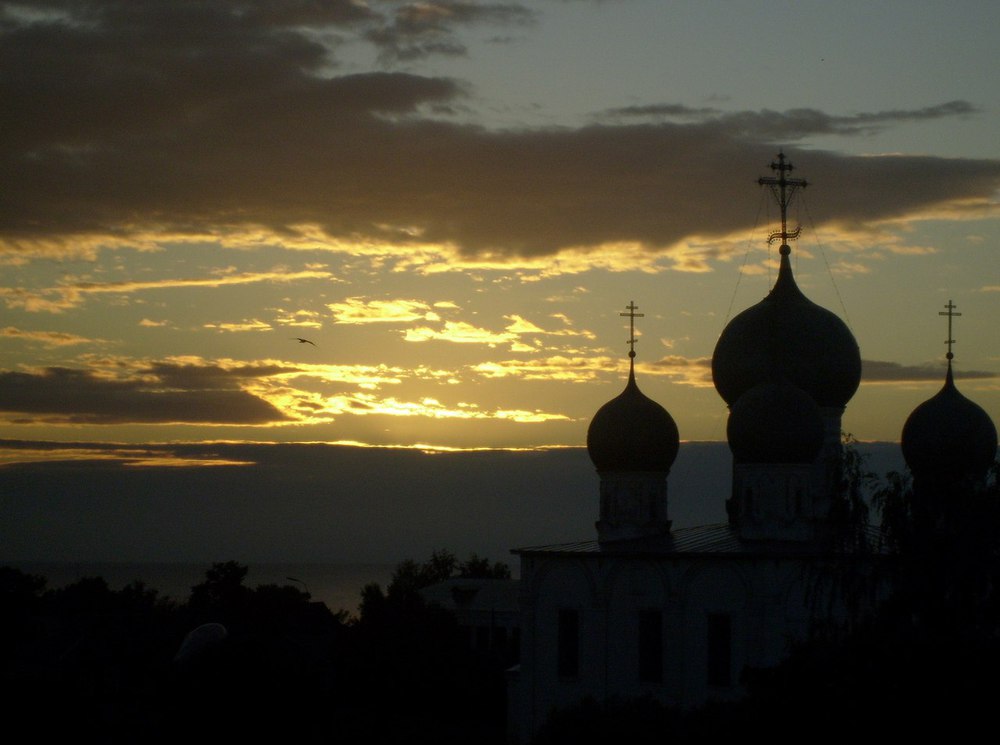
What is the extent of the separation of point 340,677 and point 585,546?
14.9 meters

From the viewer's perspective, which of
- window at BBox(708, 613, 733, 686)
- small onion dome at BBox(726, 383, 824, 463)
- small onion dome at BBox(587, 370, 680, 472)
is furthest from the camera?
small onion dome at BBox(587, 370, 680, 472)

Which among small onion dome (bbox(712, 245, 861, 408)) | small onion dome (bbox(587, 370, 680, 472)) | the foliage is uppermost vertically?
small onion dome (bbox(712, 245, 861, 408))

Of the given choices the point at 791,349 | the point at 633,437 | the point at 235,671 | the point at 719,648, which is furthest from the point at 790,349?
the point at 235,671

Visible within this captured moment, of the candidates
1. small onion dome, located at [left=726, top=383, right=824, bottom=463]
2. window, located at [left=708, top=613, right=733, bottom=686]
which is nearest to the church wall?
window, located at [left=708, top=613, right=733, bottom=686]

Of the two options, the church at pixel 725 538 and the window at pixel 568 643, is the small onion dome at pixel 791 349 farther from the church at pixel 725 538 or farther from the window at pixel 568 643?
the window at pixel 568 643

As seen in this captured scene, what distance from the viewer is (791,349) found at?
4581 centimetres

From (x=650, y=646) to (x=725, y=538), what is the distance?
4027mm

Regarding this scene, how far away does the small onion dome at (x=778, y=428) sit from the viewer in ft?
137

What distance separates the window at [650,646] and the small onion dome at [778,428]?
493 centimetres

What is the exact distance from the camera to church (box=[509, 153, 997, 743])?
128 feet

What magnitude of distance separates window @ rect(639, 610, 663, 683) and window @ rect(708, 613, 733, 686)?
4.39 feet

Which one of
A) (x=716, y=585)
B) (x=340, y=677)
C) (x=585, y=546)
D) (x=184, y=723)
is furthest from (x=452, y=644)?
(x=184, y=723)

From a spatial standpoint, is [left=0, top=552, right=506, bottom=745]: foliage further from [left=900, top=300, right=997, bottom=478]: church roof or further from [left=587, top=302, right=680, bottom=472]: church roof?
[left=900, top=300, right=997, bottom=478]: church roof

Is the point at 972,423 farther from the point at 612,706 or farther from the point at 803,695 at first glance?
the point at 803,695
